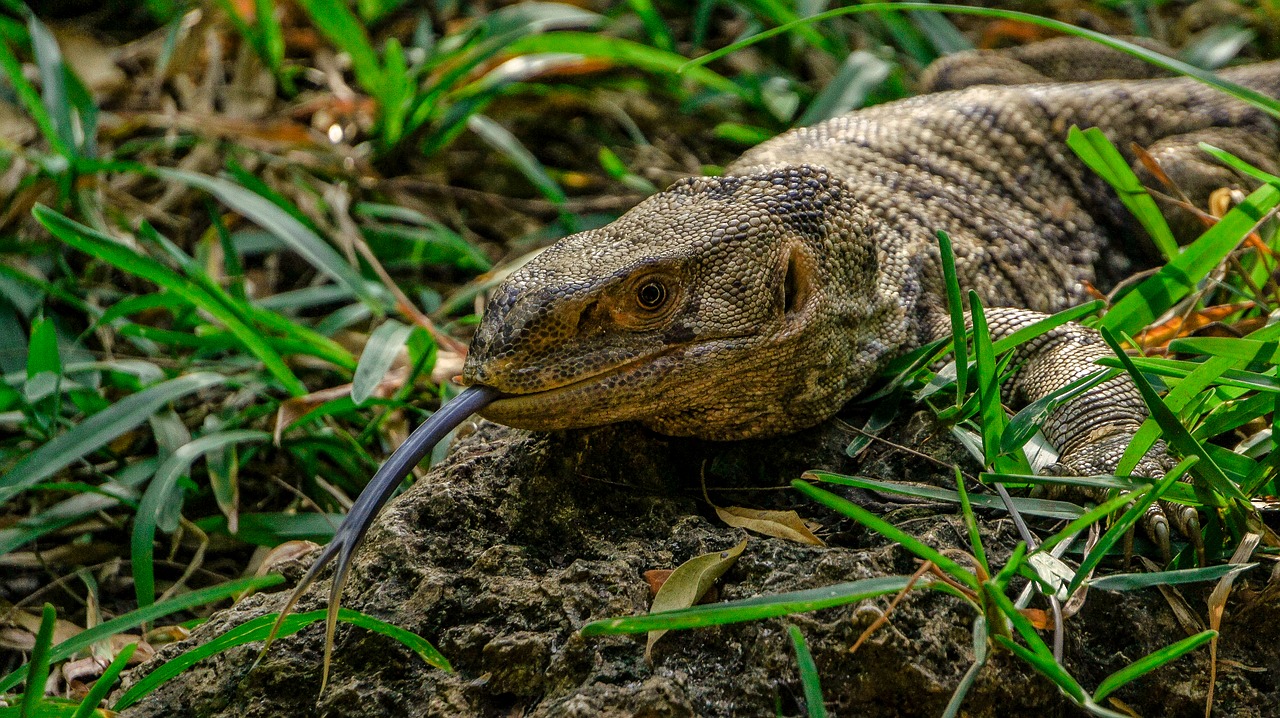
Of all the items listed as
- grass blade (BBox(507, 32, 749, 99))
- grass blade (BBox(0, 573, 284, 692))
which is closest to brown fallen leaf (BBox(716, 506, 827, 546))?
grass blade (BBox(0, 573, 284, 692))

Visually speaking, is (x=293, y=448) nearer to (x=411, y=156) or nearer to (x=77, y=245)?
(x=77, y=245)

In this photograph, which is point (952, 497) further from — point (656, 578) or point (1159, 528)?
point (656, 578)

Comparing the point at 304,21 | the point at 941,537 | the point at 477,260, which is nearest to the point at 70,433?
the point at 477,260

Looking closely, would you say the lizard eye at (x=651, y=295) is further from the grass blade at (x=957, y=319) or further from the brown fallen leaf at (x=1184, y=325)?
the brown fallen leaf at (x=1184, y=325)

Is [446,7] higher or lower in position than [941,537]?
higher

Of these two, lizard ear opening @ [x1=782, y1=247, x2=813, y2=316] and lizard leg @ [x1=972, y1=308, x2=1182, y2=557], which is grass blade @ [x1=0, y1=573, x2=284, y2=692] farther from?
lizard leg @ [x1=972, y1=308, x2=1182, y2=557]

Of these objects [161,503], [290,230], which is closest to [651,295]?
[161,503]
